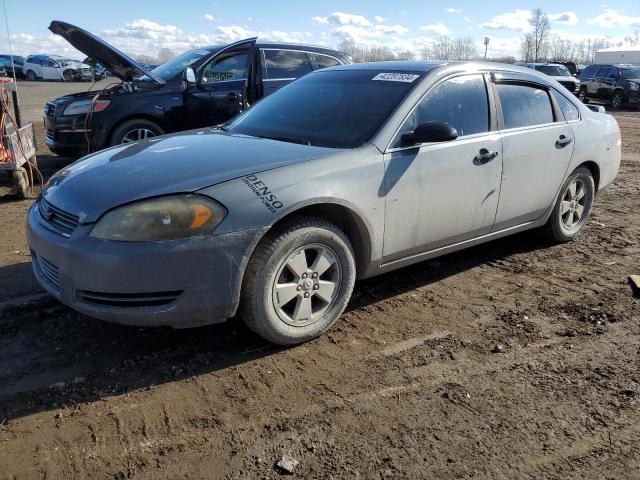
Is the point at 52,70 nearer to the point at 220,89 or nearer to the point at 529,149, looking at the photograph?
the point at 220,89

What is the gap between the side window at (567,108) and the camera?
499 cm

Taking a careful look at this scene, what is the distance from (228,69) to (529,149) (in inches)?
198

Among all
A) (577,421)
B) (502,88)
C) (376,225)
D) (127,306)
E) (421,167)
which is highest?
(502,88)

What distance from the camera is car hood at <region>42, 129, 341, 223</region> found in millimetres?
2969

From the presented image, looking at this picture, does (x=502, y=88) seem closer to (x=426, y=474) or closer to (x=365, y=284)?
(x=365, y=284)

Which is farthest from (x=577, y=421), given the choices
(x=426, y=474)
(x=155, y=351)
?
(x=155, y=351)

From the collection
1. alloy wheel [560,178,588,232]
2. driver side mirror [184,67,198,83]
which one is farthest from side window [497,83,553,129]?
driver side mirror [184,67,198,83]

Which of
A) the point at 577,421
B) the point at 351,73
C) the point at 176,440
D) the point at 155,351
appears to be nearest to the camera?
the point at 176,440

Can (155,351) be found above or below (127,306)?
below

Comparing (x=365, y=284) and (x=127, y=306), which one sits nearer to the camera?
(x=127, y=306)

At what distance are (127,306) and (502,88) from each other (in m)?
3.28

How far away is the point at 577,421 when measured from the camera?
273 cm

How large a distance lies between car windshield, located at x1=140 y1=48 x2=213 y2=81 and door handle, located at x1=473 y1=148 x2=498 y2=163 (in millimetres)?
5432

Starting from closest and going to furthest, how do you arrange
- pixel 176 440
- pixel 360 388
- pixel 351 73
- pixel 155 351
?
pixel 176 440 → pixel 360 388 → pixel 155 351 → pixel 351 73
